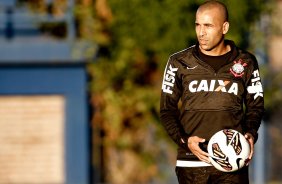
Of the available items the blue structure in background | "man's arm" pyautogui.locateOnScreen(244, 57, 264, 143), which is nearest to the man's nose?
"man's arm" pyautogui.locateOnScreen(244, 57, 264, 143)

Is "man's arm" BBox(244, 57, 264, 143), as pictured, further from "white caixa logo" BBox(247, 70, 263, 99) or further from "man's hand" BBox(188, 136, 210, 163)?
"man's hand" BBox(188, 136, 210, 163)

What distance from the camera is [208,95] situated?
711 cm

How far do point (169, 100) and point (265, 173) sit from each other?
876cm

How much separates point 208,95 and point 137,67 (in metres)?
8.72

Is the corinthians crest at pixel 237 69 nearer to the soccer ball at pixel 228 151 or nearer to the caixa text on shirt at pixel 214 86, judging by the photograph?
the caixa text on shirt at pixel 214 86

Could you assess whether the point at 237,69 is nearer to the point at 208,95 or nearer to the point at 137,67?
the point at 208,95

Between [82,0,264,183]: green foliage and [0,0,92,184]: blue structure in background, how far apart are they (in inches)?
11.8

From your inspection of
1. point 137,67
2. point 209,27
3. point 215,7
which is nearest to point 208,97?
point 209,27

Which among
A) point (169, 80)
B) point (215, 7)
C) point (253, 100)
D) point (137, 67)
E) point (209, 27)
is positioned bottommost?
point (253, 100)

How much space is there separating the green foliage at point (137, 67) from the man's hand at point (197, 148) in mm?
7188

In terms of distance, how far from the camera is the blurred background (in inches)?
589

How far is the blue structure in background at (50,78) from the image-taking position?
1513cm

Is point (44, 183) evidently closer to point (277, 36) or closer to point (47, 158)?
point (47, 158)

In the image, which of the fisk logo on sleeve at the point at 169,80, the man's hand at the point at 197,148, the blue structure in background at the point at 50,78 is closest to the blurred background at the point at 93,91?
the blue structure in background at the point at 50,78
